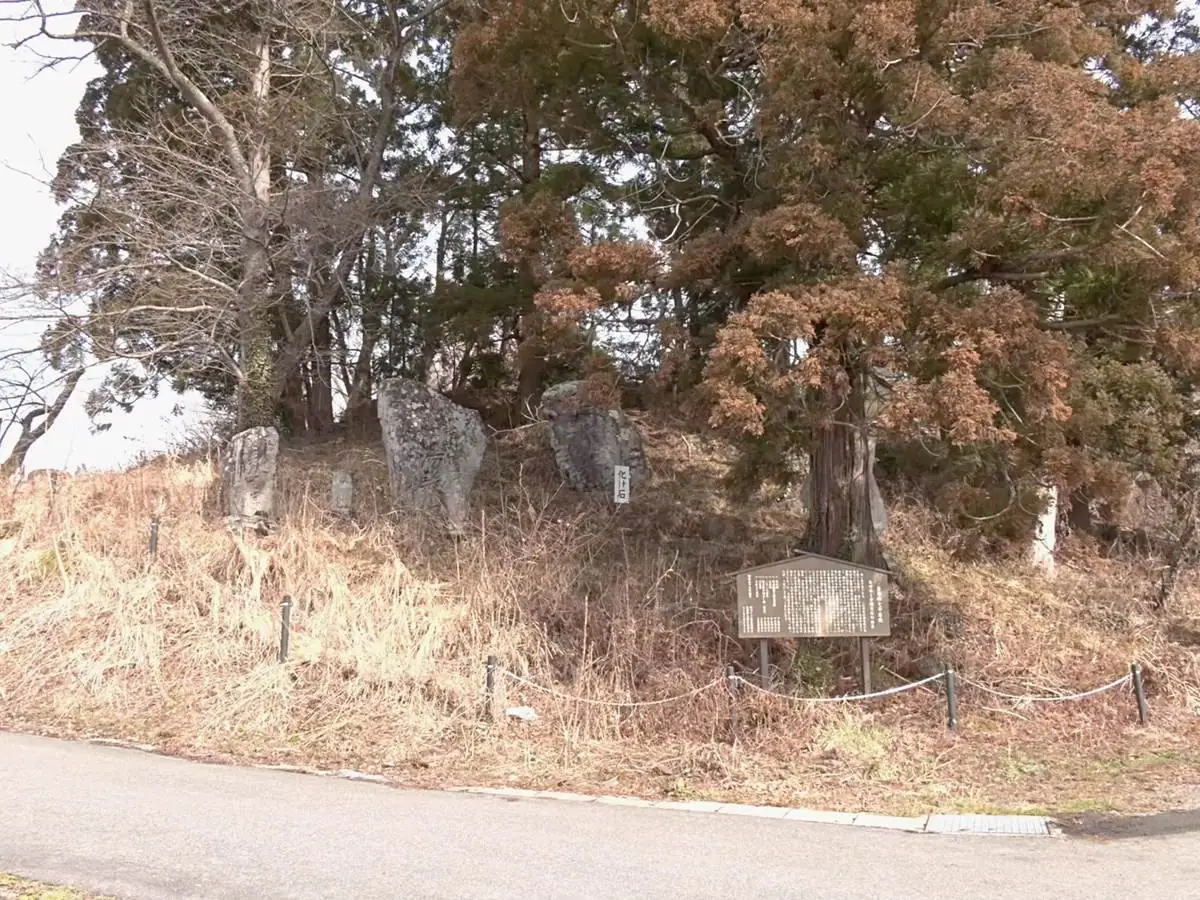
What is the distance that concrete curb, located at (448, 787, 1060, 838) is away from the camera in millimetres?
5832

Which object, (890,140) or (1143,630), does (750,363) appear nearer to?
(890,140)

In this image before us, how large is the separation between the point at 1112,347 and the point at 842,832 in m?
6.67

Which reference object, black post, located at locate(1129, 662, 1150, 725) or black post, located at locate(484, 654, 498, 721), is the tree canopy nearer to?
black post, located at locate(1129, 662, 1150, 725)

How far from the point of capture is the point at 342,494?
43.9 ft

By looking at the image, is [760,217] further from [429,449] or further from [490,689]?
[429,449]

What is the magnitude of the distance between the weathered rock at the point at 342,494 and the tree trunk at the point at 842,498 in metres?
6.45

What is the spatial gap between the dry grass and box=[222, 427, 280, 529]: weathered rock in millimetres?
461

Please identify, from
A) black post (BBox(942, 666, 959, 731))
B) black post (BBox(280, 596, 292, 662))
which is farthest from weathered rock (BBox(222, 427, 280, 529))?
black post (BBox(942, 666, 959, 731))

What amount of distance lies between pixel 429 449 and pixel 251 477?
2425 mm

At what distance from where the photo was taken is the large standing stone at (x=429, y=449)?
1305cm

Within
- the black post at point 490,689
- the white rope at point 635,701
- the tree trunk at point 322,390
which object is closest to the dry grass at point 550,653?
the white rope at point 635,701

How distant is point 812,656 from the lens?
30.7ft

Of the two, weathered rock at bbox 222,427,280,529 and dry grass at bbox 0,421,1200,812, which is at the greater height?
weathered rock at bbox 222,427,280,529

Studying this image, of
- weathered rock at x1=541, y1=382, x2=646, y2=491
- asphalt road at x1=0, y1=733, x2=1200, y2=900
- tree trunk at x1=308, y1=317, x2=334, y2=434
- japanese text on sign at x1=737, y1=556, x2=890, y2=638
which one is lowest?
asphalt road at x1=0, y1=733, x2=1200, y2=900
